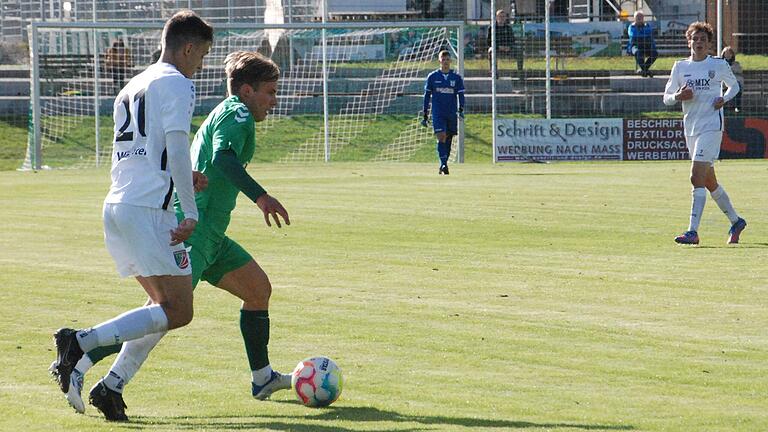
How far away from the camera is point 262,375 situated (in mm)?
7160

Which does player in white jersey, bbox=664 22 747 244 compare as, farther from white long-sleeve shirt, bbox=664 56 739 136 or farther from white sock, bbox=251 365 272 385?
white sock, bbox=251 365 272 385

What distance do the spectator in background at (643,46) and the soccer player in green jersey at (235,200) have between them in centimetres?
2812

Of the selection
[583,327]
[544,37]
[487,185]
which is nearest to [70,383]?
[583,327]

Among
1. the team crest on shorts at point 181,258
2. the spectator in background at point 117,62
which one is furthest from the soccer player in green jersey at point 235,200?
the spectator in background at point 117,62

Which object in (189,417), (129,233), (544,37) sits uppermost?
(544,37)

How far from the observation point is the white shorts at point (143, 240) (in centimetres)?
642

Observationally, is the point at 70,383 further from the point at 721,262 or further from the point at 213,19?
the point at 213,19

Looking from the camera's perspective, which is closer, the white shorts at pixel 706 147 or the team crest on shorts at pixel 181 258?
the team crest on shorts at pixel 181 258

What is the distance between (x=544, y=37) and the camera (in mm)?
34188

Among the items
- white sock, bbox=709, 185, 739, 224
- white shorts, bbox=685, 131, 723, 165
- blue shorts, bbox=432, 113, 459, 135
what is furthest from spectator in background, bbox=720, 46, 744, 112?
white sock, bbox=709, 185, 739, 224

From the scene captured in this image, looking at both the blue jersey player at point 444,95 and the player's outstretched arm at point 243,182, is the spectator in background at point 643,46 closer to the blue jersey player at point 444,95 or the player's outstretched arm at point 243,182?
the blue jersey player at point 444,95

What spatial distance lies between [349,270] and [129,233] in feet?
19.4

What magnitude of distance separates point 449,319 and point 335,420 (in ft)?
9.88

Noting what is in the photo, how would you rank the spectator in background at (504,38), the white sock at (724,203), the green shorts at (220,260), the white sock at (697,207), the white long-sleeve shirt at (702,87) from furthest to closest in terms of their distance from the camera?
the spectator in background at (504,38) < the white long-sleeve shirt at (702,87) < the white sock at (724,203) < the white sock at (697,207) < the green shorts at (220,260)
